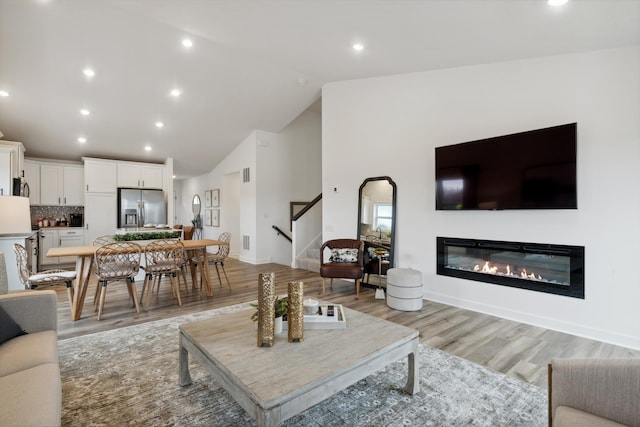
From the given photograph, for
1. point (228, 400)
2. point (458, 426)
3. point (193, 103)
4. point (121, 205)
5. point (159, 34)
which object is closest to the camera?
point (458, 426)

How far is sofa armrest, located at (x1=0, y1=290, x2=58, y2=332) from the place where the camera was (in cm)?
210

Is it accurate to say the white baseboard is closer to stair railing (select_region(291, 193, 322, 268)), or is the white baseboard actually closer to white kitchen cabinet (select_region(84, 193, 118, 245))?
stair railing (select_region(291, 193, 322, 268))

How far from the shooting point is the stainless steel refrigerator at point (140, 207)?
7664mm

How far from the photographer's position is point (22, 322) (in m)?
2.13

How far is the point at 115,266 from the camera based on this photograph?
13.0 feet

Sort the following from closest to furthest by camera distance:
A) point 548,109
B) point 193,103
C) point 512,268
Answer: point 548,109 < point 512,268 < point 193,103

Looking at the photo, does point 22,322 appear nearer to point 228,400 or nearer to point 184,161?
point 228,400

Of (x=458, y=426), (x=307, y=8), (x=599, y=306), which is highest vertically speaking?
(x=307, y=8)

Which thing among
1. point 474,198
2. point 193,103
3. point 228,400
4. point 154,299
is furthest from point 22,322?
point 193,103

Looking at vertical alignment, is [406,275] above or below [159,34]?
below

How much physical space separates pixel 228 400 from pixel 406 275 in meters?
2.59

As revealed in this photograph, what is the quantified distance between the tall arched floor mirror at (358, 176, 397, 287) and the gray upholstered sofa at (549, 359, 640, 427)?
3489 mm

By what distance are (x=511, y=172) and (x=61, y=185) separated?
938 cm

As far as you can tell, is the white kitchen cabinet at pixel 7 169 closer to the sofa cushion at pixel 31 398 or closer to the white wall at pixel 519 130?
the sofa cushion at pixel 31 398
